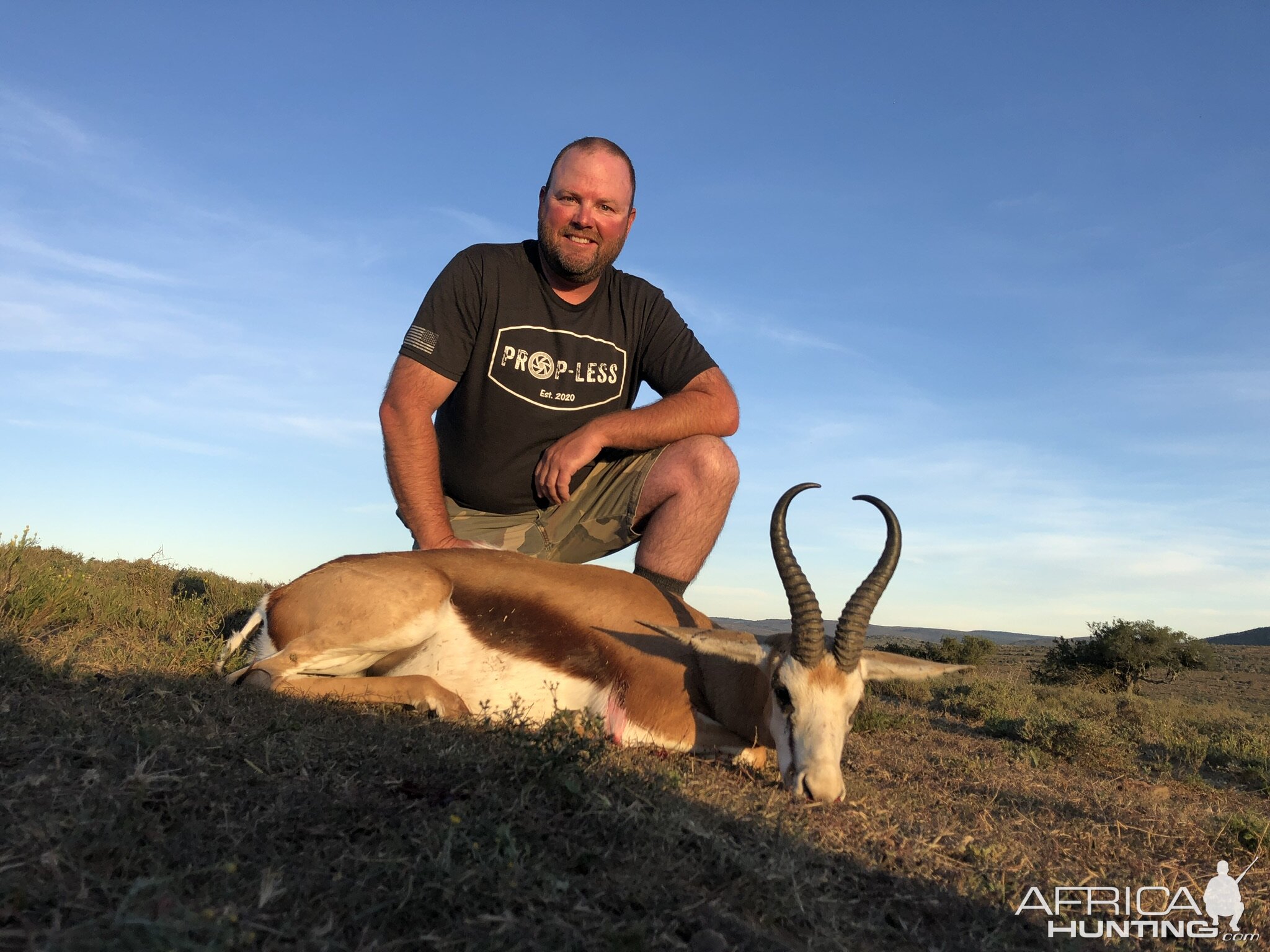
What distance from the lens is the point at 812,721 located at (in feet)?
14.4

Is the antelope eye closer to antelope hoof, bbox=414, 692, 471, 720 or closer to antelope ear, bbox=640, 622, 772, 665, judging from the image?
antelope ear, bbox=640, 622, 772, 665

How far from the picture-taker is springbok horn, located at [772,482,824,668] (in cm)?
464

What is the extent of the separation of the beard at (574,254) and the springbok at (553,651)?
2654 millimetres

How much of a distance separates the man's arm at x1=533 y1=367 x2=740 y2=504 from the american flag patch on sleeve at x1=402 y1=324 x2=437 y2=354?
1.17 m

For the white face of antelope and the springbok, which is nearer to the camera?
the white face of antelope

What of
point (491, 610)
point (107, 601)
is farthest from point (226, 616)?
point (491, 610)

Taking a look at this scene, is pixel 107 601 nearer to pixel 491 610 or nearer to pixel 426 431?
pixel 426 431

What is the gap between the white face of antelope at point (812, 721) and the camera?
160 inches

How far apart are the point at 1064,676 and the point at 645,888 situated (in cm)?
2057

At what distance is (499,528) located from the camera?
284 inches

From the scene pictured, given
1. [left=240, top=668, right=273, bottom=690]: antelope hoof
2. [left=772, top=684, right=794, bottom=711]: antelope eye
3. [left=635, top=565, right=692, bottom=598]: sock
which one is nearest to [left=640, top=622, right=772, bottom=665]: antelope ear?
[left=772, top=684, right=794, bottom=711]: antelope eye

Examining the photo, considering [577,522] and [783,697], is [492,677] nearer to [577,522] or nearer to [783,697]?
[783,697]

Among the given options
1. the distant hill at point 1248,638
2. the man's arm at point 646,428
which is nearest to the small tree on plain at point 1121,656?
the man's arm at point 646,428

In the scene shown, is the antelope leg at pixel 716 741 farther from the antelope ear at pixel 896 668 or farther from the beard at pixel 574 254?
the beard at pixel 574 254
